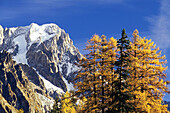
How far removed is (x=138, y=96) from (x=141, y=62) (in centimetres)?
381

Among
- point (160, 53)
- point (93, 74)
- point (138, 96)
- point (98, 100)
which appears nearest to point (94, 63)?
point (93, 74)

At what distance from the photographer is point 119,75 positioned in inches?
957

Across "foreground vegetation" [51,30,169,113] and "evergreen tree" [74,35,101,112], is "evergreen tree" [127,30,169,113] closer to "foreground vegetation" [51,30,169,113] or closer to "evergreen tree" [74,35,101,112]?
Result: "foreground vegetation" [51,30,169,113]

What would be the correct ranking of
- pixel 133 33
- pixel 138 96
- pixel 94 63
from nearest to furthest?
1. pixel 138 96
2. pixel 94 63
3. pixel 133 33

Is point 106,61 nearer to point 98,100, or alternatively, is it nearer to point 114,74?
point 114,74

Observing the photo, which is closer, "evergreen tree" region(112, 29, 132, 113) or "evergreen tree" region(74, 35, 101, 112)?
"evergreen tree" region(112, 29, 132, 113)

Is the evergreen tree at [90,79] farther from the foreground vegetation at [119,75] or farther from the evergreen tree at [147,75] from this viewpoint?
the evergreen tree at [147,75]

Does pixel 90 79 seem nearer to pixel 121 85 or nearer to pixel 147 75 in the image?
pixel 121 85

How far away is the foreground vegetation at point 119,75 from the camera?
77.7ft

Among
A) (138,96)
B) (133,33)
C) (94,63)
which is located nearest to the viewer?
(138,96)

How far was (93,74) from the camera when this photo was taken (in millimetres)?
24828


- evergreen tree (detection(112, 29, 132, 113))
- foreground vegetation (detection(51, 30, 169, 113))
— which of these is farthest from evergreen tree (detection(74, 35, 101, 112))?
evergreen tree (detection(112, 29, 132, 113))

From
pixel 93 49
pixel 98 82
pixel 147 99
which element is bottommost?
pixel 147 99

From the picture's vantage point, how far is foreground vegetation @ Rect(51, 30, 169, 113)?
77.7 feet
